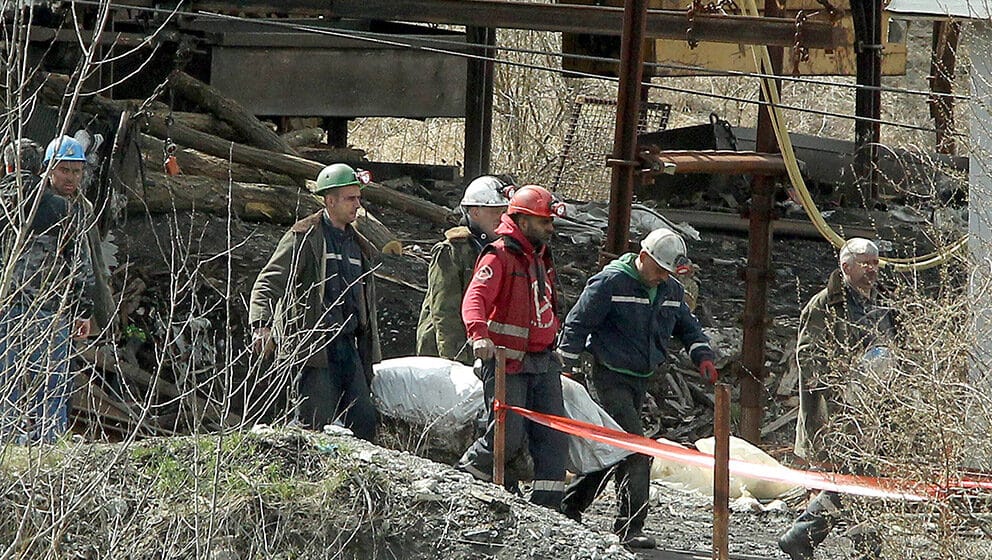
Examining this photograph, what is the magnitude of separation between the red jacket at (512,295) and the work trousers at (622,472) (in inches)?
20.7

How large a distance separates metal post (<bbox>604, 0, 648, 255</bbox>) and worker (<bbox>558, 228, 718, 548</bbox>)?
120cm

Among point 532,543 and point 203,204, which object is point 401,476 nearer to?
point 532,543

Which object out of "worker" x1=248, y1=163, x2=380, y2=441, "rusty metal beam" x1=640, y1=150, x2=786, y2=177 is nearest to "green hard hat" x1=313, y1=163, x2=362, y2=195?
"worker" x1=248, y1=163, x2=380, y2=441

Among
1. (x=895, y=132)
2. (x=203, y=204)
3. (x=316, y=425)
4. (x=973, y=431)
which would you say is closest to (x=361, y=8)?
(x=203, y=204)

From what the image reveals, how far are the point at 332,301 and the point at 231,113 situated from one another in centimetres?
580

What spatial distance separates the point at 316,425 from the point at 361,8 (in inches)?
166

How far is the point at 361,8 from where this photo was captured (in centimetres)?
1078

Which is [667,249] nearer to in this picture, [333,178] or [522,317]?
[522,317]

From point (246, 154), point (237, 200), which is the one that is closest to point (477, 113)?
point (246, 154)

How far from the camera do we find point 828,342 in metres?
7.53

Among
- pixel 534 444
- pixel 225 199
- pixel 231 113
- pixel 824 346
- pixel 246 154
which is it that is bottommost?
pixel 534 444

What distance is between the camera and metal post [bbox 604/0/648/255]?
902 centimetres

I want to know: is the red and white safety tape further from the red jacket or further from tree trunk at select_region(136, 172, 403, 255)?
tree trunk at select_region(136, 172, 403, 255)

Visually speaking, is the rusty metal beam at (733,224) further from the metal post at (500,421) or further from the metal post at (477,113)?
the metal post at (500,421)
